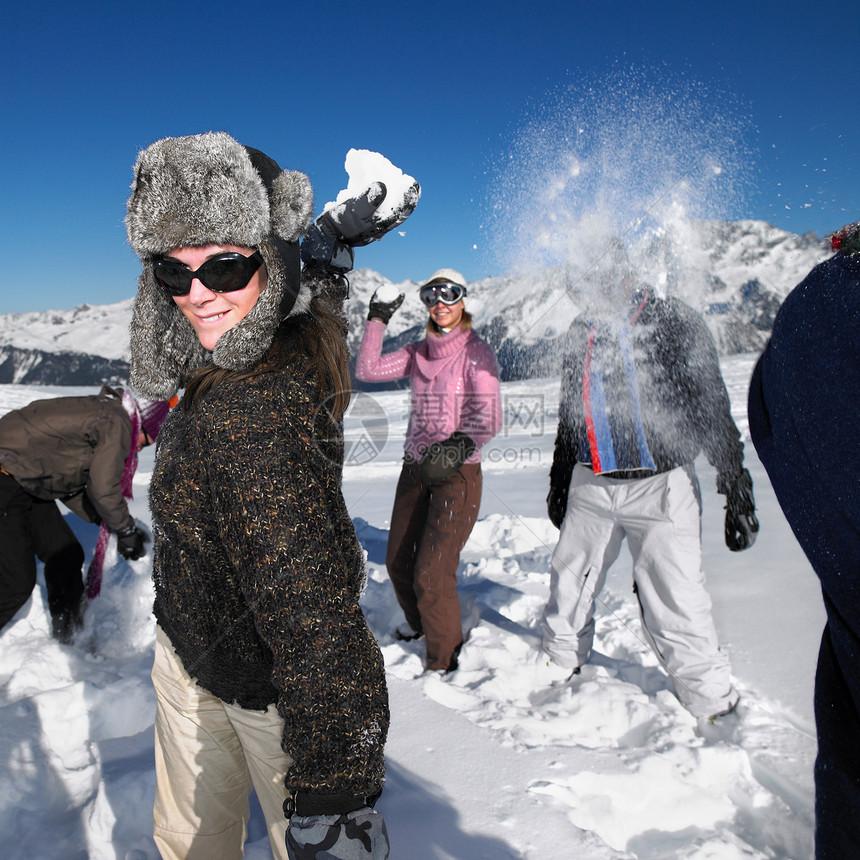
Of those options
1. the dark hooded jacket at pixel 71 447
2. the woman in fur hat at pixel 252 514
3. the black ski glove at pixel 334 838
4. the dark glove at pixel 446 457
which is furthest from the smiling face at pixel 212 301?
the dark hooded jacket at pixel 71 447

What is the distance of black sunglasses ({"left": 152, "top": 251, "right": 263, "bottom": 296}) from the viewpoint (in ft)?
3.62

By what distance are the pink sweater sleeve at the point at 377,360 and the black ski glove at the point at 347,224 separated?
6.60 ft

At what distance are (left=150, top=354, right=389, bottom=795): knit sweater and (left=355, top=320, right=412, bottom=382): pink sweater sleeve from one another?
251 centimetres

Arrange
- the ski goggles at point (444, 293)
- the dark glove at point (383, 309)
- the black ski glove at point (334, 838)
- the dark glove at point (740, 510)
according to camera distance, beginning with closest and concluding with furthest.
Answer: the black ski glove at point (334, 838)
the dark glove at point (740, 510)
the ski goggles at point (444, 293)
the dark glove at point (383, 309)

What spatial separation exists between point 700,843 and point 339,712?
5.40 ft

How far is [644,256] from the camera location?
262 centimetres

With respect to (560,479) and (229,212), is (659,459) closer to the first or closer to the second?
(560,479)

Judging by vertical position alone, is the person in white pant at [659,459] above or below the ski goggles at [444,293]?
below

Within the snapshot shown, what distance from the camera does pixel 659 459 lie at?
8.00ft

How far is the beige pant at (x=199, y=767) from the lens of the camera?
1160 mm

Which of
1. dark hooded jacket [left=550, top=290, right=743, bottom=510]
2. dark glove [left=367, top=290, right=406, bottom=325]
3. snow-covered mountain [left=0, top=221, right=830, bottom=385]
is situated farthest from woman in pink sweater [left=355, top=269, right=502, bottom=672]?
dark hooded jacket [left=550, top=290, right=743, bottom=510]

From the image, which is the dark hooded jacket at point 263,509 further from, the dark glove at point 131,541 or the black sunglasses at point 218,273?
the dark glove at point 131,541

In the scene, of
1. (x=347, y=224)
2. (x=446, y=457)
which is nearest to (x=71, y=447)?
(x=446, y=457)

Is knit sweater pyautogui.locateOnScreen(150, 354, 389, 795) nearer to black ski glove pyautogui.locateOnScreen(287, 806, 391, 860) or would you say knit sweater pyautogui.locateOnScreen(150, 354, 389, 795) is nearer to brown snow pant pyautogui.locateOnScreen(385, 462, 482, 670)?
black ski glove pyautogui.locateOnScreen(287, 806, 391, 860)
